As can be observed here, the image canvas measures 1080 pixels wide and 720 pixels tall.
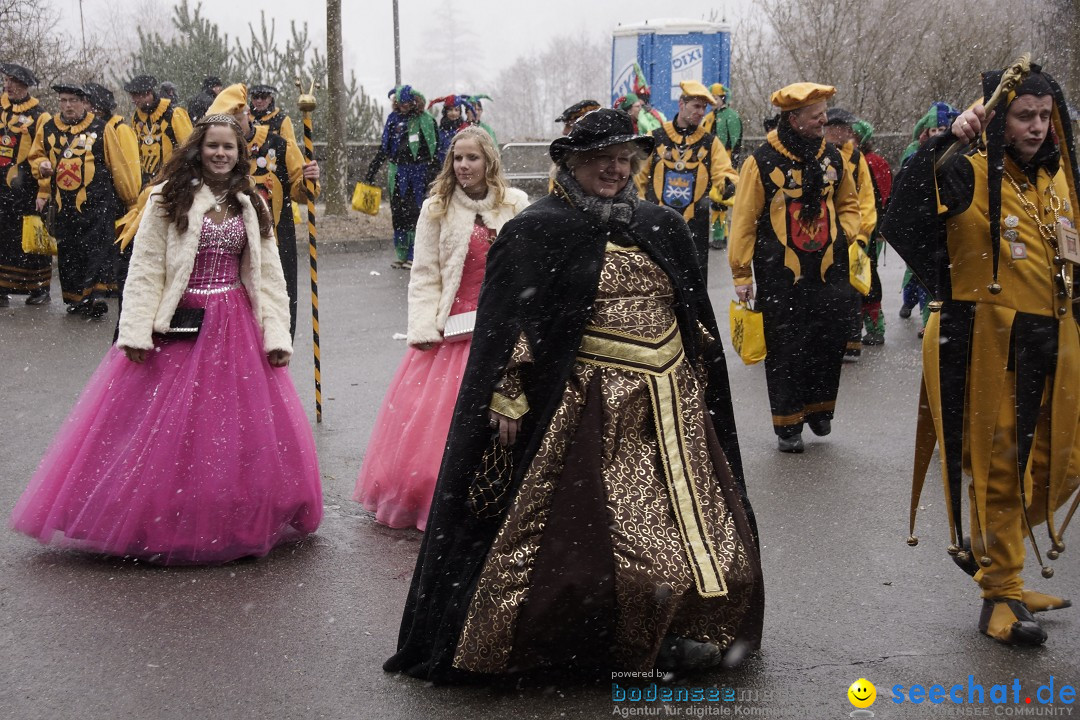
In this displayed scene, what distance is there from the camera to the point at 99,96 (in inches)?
492

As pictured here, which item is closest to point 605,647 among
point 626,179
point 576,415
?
point 576,415

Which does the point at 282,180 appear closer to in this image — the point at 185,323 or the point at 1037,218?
the point at 185,323

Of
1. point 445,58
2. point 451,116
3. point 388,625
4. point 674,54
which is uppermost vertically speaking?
point 445,58

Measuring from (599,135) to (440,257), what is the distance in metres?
2.06

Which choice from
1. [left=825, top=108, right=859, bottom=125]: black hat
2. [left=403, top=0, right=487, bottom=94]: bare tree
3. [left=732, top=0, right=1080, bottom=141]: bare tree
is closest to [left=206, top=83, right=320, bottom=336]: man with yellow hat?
[left=825, top=108, right=859, bottom=125]: black hat

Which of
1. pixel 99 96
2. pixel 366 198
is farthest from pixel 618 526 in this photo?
pixel 366 198

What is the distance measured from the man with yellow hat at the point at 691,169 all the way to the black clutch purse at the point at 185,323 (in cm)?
614

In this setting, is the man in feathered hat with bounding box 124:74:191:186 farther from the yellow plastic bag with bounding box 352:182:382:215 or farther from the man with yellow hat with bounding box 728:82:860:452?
the man with yellow hat with bounding box 728:82:860:452

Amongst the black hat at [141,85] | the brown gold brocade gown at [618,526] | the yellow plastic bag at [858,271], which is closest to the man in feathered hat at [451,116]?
the black hat at [141,85]

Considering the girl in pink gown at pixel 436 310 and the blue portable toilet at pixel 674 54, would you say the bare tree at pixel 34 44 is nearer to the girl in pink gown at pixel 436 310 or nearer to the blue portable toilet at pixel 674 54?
the blue portable toilet at pixel 674 54

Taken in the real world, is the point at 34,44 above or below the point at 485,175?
above

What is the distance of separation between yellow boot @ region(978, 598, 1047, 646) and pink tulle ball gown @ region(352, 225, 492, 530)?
8.45 ft

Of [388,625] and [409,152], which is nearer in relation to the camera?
[388,625]

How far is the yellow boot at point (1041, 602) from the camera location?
4840 mm
